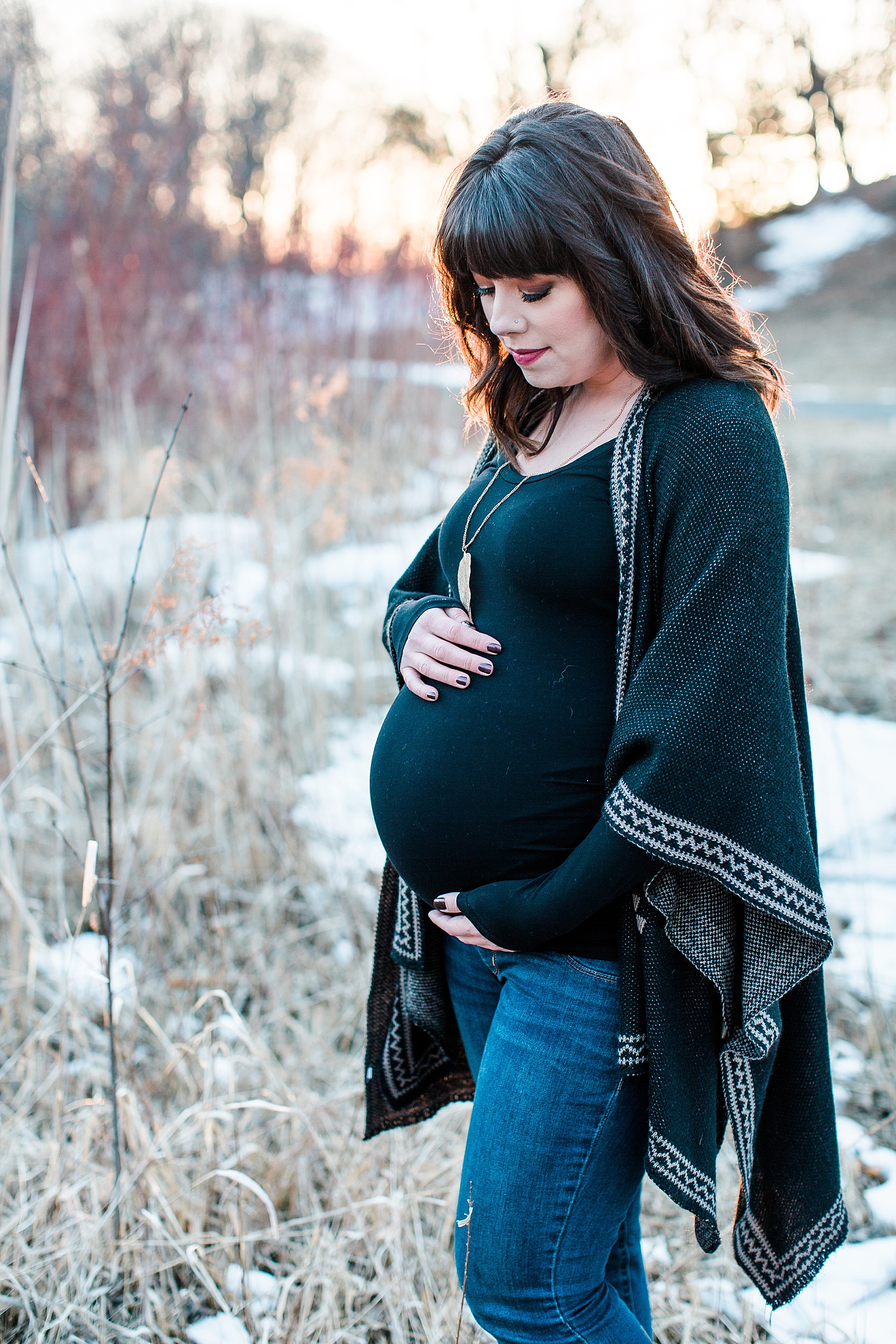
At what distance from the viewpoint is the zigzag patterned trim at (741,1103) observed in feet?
3.56

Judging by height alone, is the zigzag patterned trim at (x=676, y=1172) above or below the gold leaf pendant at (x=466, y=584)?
below

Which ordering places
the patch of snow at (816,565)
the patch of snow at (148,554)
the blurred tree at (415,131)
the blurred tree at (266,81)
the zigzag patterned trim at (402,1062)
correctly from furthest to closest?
the blurred tree at (415,131) → the blurred tree at (266,81) → the patch of snow at (816,565) → the patch of snow at (148,554) → the zigzag patterned trim at (402,1062)

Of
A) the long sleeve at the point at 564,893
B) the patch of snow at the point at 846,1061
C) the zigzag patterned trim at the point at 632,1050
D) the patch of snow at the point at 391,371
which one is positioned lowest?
the patch of snow at the point at 846,1061

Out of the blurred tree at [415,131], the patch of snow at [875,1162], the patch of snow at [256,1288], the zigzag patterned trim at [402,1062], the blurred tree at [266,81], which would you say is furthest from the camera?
the blurred tree at [415,131]

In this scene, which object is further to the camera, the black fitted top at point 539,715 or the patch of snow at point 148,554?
the patch of snow at point 148,554

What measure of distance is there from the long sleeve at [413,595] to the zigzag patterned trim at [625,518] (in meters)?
0.32

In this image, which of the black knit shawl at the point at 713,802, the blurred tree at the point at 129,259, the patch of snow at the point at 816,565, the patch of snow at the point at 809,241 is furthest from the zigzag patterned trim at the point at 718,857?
the patch of snow at the point at 809,241

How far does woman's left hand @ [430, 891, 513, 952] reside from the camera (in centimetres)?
113

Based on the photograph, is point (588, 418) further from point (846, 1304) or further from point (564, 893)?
point (846, 1304)

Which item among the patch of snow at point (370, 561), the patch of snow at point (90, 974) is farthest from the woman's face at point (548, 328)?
the patch of snow at point (370, 561)

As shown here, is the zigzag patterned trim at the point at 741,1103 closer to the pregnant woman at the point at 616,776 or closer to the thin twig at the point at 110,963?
the pregnant woman at the point at 616,776

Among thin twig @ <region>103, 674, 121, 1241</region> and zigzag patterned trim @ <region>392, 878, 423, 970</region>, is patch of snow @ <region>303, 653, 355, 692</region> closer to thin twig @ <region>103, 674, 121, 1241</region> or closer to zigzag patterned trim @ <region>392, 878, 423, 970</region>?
thin twig @ <region>103, 674, 121, 1241</region>

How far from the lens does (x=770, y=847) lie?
0.99m

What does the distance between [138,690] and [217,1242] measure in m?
2.12
